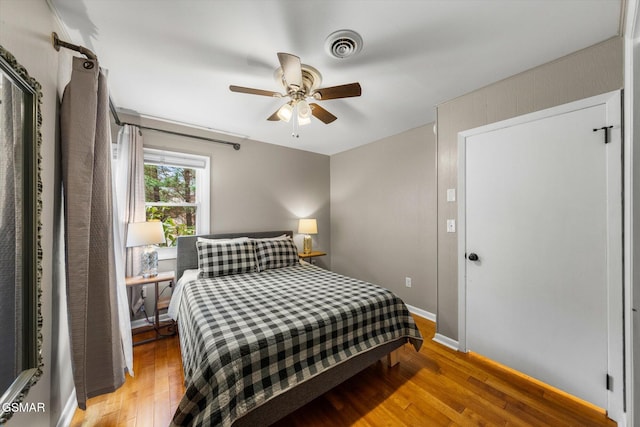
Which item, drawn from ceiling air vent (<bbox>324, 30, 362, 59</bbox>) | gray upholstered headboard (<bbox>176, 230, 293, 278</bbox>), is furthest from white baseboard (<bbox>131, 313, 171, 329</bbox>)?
ceiling air vent (<bbox>324, 30, 362, 59</bbox>)

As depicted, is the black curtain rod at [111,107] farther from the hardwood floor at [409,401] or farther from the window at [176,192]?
the hardwood floor at [409,401]

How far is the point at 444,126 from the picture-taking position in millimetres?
2393

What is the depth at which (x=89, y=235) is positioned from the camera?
129cm

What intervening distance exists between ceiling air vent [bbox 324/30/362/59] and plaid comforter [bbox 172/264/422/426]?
1.75 metres

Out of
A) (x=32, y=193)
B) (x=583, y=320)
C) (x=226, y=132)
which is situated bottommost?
(x=583, y=320)

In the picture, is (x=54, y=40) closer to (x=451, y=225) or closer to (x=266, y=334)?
(x=266, y=334)

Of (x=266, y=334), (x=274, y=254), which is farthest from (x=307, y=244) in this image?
(x=266, y=334)

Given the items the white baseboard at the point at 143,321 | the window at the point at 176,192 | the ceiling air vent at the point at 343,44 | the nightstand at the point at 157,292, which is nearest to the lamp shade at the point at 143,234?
the nightstand at the point at 157,292

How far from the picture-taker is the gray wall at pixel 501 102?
5.13 feet

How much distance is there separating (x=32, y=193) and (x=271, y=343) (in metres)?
1.24

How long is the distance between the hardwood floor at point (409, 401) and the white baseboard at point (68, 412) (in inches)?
1.9

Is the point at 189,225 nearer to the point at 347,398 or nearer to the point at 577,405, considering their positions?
the point at 347,398

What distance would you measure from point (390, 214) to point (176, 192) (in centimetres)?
289

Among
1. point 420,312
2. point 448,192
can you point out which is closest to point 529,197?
point 448,192
